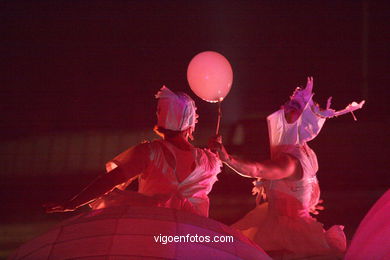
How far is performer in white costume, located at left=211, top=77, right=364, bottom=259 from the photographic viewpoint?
9.34 ft

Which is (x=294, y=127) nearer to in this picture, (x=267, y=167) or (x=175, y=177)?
(x=267, y=167)

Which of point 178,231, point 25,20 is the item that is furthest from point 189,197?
point 25,20

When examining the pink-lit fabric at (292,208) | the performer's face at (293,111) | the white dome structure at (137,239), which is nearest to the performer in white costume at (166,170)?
the pink-lit fabric at (292,208)

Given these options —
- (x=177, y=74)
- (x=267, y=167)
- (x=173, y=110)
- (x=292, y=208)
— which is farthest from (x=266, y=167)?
(x=177, y=74)

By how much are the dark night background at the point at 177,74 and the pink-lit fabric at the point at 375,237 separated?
4219 mm

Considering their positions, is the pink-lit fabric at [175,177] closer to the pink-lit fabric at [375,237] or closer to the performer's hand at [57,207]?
the performer's hand at [57,207]

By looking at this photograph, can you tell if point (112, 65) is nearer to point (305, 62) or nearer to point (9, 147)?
point (9, 147)

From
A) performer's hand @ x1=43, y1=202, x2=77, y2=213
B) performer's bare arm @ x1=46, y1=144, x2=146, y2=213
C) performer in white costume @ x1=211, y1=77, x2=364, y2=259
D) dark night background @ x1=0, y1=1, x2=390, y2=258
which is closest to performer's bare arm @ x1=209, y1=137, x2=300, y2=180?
performer in white costume @ x1=211, y1=77, x2=364, y2=259

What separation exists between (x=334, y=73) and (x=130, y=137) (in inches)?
115

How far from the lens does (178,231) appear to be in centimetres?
180

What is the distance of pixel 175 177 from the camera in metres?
2.81

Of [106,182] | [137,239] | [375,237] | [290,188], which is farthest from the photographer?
[290,188]

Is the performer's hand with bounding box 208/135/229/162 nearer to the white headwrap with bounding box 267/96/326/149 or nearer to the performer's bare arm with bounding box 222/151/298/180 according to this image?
the performer's bare arm with bounding box 222/151/298/180

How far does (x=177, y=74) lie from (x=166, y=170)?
4.10 m
